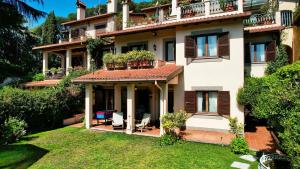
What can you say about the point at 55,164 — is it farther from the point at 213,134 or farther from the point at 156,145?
the point at 213,134

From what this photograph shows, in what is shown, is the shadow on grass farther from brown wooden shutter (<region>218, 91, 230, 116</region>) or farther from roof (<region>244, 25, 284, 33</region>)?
roof (<region>244, 25, 284, 33</region>)

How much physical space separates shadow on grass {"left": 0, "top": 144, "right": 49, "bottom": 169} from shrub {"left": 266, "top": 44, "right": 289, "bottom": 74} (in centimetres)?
1556

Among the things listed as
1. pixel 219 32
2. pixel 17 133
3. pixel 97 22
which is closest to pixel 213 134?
pixel 219 32

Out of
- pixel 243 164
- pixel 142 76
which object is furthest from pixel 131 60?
pixel 243 164

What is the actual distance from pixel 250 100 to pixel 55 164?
11.3 meters

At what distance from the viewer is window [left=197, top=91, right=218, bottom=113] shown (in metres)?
15.5

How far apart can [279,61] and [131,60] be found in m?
10.7

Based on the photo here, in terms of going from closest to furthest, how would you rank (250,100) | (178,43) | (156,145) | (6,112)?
(156,145) < (250,100) < (6,112) < (178,43)

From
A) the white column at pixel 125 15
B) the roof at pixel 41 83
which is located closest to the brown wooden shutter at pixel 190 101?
the white column at pixel 125 15

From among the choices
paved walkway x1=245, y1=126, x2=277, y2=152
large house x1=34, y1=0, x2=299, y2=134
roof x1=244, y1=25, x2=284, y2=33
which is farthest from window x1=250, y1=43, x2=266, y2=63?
paved walkway x1=245, y1=126, x2=277, y2=152

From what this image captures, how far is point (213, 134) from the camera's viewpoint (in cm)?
1467

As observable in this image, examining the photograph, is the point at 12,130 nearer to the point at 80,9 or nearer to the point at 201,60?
the point at 201,60

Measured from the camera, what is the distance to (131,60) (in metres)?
17.1

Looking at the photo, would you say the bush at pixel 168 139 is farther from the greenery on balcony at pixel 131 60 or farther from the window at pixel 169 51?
the window at pixel 169 51
